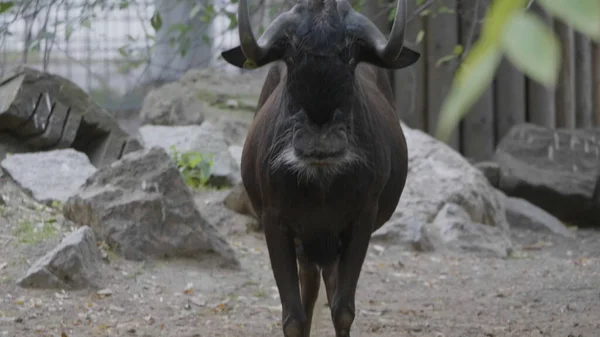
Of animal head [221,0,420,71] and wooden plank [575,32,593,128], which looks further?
wooden plank [575,32,593,128]

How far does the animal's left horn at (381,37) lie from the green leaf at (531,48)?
388 cm

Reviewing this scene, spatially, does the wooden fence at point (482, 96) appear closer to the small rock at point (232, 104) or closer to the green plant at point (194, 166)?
the small rock at point (232, 104)

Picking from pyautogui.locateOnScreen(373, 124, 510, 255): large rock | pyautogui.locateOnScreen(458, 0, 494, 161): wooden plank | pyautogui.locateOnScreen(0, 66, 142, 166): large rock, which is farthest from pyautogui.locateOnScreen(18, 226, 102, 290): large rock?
pyautogui.locateOnScreen(458, 0, 494, 161): wooden plank

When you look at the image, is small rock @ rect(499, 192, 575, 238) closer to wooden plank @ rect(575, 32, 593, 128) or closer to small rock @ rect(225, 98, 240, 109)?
wooden plank @ rect(575, 32, 593, 128)

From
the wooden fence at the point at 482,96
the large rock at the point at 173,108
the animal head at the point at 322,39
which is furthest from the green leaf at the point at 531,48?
the wooden fence at the point at 482,96

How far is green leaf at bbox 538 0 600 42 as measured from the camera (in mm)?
828

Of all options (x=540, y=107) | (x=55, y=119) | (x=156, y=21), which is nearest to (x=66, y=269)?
(x=156, y=21)

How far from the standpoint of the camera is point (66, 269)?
22.3 feet

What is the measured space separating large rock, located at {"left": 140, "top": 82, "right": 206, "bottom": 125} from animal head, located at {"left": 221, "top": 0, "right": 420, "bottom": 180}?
669cm

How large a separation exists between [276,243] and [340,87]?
105cm

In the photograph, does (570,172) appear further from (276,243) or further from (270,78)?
(276,243)

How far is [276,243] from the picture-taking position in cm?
523

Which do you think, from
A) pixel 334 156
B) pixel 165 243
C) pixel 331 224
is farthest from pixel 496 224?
pixel 334 156

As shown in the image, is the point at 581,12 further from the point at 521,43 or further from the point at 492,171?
the point at 492,171
